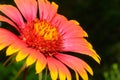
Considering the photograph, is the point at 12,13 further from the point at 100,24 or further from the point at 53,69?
the point at 100,24

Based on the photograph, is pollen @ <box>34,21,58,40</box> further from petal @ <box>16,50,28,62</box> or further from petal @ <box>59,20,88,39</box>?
petal @ <box>16,50,28,62</box>

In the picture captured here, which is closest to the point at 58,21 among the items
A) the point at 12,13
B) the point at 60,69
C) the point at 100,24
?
the point at 12,13

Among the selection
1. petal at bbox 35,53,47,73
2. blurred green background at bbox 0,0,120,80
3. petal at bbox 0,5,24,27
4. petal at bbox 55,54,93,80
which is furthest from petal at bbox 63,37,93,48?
blurred green background at bbox 0,0,120,80

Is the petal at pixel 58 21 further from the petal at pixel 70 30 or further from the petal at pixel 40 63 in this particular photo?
the petal at pixel 40 63

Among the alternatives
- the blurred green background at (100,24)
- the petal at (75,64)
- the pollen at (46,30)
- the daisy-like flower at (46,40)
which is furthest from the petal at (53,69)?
the blurred green background at (100,24)

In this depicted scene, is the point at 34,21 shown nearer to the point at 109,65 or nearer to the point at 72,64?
the point at 72,64
